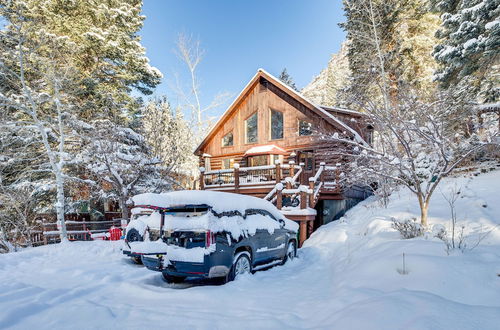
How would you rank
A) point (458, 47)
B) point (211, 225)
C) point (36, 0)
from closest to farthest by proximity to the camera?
point (211, 225), point (458, 47), point (36, 0)

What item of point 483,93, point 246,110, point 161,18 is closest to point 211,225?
point 483,93

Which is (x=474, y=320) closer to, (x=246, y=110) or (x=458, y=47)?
(x=458, y=47)

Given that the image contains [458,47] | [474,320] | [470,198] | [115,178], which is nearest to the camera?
[474,320]

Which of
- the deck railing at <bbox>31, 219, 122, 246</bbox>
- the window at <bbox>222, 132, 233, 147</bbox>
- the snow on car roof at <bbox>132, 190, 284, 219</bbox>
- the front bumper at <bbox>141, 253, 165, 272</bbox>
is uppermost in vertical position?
the window at <bbox>222, 132, 233, 147</bbox>

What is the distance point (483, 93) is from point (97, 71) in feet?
67.7

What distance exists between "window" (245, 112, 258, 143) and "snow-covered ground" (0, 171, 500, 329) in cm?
1242

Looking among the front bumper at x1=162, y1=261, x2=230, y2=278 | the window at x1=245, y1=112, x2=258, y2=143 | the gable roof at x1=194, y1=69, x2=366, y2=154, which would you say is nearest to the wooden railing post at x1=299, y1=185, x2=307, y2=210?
the gable roof at x1=194, y1=69, x2=366, y2=154

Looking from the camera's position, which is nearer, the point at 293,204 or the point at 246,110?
the point at 293,204

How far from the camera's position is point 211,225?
4922mm

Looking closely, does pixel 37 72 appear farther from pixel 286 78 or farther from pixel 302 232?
pixel 286 78

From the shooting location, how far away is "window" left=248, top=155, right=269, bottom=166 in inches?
685

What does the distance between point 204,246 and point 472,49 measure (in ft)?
40.8

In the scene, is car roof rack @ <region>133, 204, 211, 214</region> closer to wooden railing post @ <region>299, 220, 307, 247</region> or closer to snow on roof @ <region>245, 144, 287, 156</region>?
wooden railing post @ <region>299, 220, 307, 247</region>

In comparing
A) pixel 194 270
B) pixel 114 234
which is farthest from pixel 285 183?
pixel 114 234
